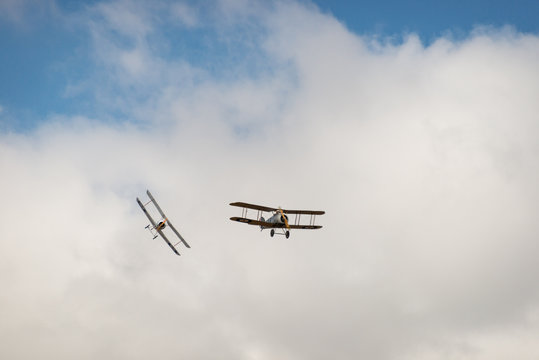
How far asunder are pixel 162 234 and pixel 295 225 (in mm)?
20761

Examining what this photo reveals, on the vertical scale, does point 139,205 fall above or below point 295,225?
below

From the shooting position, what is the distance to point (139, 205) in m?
71.8

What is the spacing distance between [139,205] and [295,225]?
80.1ft

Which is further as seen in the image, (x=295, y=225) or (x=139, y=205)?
(x=295, y=225)

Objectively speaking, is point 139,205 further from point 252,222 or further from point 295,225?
point 295,225

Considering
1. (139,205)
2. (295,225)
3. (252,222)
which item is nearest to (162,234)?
(139,205)

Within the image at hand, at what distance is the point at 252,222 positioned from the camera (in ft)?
249

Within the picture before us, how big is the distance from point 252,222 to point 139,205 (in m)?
16.7

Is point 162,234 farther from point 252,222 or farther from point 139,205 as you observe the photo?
point 252,222

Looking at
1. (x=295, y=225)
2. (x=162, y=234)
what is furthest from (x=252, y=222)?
(x=162, y=234)

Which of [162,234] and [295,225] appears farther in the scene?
[295,225]

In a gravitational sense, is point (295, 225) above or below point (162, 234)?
above

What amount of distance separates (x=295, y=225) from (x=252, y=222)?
26.4 ft
